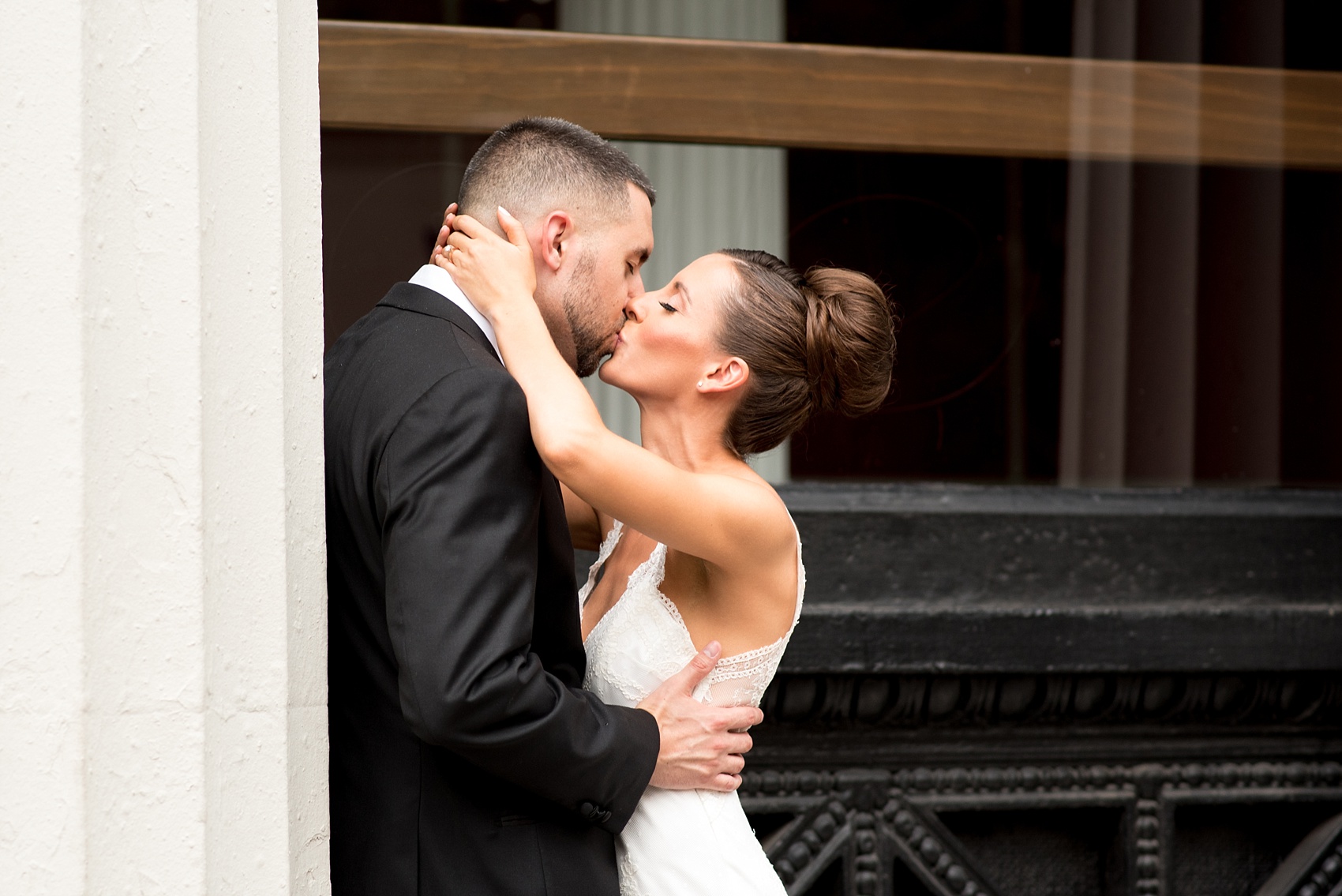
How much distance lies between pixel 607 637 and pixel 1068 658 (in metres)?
1.49

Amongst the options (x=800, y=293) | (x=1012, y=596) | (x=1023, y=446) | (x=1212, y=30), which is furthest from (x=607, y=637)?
(x=1212, y=30)

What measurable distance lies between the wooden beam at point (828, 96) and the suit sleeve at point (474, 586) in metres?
1.68

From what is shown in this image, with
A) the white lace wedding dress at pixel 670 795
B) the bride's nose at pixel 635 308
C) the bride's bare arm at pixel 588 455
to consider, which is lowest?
the white lace wedding dress at pixel 670 795

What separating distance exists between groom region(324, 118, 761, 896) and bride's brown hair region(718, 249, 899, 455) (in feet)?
0.89

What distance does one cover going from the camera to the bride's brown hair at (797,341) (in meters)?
2.12

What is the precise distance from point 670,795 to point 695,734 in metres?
0.12

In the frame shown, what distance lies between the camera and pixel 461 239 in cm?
186

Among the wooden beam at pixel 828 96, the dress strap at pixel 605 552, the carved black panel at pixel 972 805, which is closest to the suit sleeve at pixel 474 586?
the dress strap at pixel 605 552

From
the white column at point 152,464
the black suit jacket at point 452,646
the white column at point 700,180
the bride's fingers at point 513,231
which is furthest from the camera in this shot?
the white column at point 700,180

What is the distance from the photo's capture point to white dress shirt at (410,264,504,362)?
1.78m

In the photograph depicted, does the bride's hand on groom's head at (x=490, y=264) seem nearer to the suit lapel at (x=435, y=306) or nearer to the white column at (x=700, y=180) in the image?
the suit lapel at (x=435, y=306)

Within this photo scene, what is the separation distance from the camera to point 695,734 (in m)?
1.96

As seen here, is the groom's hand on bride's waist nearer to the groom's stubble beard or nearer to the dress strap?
the dress strap

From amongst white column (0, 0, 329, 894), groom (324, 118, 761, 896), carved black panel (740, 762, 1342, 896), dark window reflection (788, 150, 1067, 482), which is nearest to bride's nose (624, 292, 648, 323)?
groom (324, 118, 761, 896)
